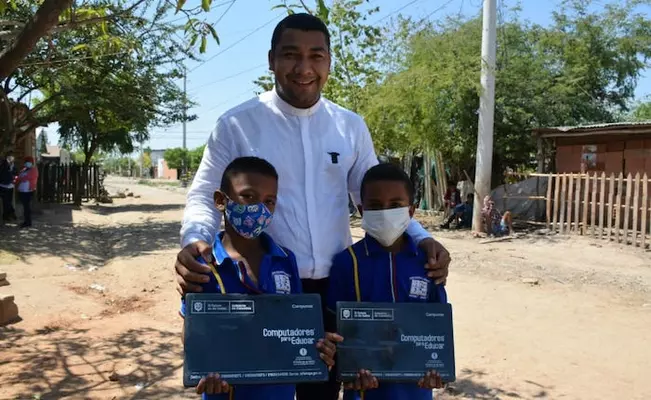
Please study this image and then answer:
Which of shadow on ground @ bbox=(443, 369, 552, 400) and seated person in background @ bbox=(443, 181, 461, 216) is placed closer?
shadow on ground @ bbox=(443, 369, 552, 400)

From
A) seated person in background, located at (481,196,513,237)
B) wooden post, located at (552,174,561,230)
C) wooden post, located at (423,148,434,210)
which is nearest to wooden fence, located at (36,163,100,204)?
wooden post, located at (423,148,434,210)

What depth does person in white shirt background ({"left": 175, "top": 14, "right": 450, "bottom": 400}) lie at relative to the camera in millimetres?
2045

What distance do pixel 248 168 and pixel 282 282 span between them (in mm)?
414

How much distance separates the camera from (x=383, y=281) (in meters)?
2.14

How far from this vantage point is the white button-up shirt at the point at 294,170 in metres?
2.08

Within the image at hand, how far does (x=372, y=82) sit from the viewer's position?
16.1 meters

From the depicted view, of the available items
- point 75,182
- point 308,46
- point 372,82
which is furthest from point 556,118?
point 75,182

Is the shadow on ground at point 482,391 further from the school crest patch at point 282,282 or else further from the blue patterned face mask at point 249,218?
the blue patterned face mask at point 249,218

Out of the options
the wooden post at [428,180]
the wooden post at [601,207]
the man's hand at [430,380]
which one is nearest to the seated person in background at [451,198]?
the wooden post at [428,180]

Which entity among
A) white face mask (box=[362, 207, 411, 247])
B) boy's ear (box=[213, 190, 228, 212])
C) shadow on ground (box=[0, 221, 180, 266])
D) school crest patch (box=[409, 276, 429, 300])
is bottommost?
shadow on ground (box=[0, 221, 180, 266])

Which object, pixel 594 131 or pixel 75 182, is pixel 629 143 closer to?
pixel 594 131

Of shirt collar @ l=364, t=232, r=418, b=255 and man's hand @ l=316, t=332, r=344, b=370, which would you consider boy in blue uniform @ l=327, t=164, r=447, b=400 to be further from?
man's hand @ l=316, t=332, r=344, b=370

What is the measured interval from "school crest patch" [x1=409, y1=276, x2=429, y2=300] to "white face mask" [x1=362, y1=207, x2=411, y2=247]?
0.17m

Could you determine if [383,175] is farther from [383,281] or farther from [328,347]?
[328,347]
